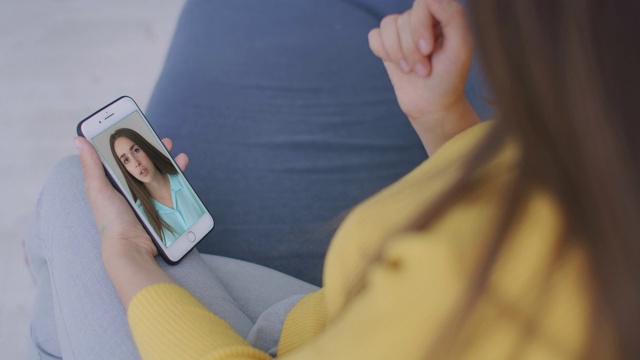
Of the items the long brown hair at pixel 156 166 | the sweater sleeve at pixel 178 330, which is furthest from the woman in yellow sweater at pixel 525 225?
the long brown hair at pixel 156 166

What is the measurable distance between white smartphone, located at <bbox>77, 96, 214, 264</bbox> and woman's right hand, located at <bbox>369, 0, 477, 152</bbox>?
0.32m

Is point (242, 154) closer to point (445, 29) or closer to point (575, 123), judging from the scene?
point (445, 29)

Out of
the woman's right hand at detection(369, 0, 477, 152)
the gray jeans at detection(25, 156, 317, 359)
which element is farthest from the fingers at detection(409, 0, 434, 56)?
the gray jeans at detection(25, 156, 317, 359)

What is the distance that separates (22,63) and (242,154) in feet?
2.82

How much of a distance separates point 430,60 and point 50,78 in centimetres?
116

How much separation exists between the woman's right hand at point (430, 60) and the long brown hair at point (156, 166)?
333 mm

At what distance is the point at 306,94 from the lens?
A: 3.25 feet

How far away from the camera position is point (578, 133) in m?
0.35

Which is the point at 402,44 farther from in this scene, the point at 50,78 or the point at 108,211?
the point at 50,78

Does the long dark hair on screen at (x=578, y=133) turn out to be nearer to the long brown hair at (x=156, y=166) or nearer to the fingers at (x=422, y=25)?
the fingers at (x=422, y=25)

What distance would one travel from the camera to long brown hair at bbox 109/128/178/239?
30.0 inches

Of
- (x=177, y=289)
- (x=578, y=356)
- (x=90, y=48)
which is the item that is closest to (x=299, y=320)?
(x=177, y=289)

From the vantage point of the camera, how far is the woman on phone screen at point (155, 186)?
2.52ft

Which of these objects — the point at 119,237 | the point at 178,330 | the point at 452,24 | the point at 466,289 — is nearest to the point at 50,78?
the point at 119,237
